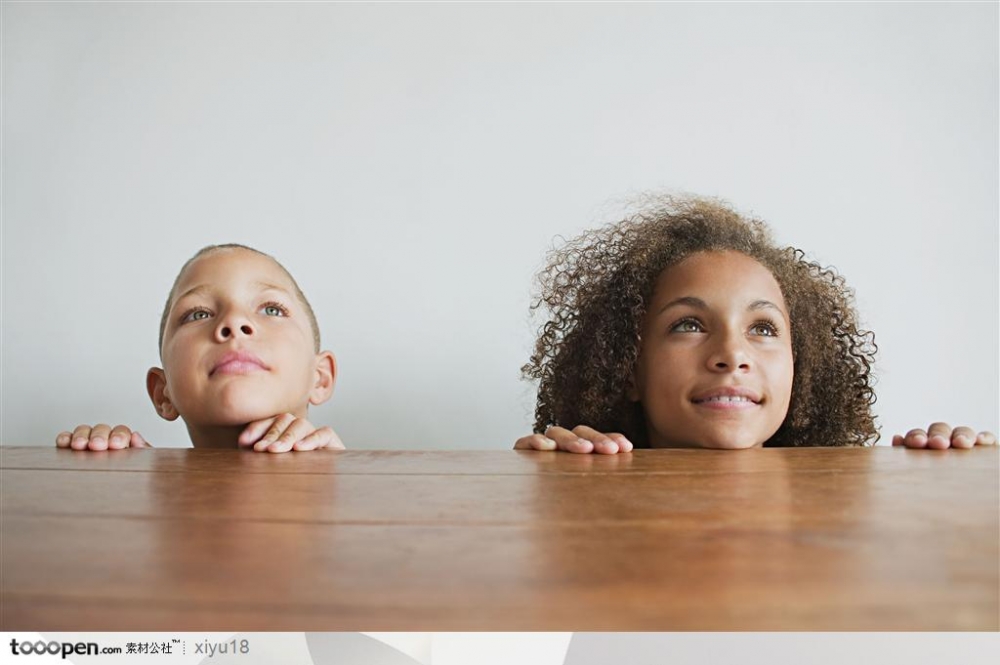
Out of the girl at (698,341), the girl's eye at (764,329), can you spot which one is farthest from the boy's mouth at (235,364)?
the girl's eye at (764,329)

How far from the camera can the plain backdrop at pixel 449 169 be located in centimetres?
209

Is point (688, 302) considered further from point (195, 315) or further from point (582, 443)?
point (195, 315)

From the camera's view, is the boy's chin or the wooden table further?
the boy's chin

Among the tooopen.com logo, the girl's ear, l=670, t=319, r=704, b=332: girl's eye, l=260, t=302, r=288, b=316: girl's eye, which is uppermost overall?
l=260, t=302, r=288, b=316: girl's eye

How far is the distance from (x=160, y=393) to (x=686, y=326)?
94 cm

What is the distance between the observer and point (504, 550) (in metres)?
0.49

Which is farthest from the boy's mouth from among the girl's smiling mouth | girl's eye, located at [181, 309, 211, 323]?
the girl's smiling mouth

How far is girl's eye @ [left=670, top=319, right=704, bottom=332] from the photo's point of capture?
1.49 m

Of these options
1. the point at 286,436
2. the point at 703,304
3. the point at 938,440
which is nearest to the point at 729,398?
the point at 703,304

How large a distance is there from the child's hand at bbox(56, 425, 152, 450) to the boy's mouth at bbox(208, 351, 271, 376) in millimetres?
160

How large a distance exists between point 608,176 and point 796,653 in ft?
5.29

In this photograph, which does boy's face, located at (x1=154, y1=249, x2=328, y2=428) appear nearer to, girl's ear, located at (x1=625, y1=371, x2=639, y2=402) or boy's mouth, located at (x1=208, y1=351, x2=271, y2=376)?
boy's mouth, located at (x1=208, y1=351, x2=271, y2=376)

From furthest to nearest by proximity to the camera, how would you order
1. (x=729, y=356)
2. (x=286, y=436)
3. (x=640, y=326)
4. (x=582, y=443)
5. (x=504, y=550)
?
(x=640, y=326) < (x=729, y=356) < (x=286, y=436) < (x=582, y=443) < (x=504, y=550)

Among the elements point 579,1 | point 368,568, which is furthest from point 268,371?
point 579,1
